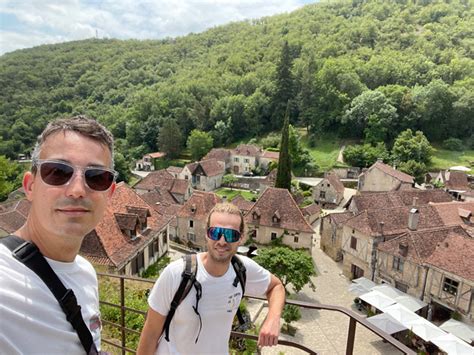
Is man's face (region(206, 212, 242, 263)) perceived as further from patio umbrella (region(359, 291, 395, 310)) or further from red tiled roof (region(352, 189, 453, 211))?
red tiled roof (region(352, 189, 453, 211))

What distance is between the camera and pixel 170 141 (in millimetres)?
68750

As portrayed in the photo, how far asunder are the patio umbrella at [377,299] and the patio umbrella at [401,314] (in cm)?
43

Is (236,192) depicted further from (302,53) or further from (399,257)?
(302,53)

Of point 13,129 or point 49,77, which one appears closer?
point 13,129

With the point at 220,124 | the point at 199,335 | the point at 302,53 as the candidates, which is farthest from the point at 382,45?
the point at 199,335

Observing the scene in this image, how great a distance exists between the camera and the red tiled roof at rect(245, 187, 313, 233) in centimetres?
2703

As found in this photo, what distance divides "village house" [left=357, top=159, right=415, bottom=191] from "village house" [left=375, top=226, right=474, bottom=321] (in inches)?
727

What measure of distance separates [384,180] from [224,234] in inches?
1735

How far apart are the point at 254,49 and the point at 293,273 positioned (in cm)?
11000

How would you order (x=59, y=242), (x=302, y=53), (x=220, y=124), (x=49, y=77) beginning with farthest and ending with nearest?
(x=49, y=77) < (x=302, y=53) < (x=220, y=124) < (x=59, y=242)

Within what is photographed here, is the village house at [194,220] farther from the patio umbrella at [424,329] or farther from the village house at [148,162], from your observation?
the village house at [148,162]

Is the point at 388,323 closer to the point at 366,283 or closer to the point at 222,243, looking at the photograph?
the point at 366,283

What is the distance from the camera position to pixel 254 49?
117500mm

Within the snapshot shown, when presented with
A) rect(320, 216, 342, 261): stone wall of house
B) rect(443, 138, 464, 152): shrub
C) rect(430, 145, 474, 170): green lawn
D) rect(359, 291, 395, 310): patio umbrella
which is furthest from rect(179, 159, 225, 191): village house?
rect(443, 138, 464, 152): shrub
